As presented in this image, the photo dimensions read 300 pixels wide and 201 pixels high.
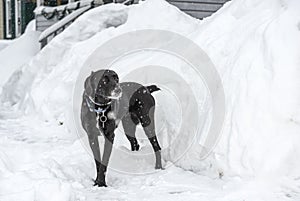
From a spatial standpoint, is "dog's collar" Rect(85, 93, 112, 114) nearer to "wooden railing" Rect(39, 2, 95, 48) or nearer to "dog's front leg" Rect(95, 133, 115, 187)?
"dog's front leg" Rect(95, 133, 115, 187)

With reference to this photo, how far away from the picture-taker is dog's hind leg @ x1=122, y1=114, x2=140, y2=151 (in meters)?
5.62

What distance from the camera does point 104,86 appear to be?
4734 millimetres

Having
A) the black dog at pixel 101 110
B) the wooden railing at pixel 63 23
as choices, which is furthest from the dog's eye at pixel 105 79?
the wooden railing at pixel 63 23

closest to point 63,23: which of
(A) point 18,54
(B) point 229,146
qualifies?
(A) point 18,54

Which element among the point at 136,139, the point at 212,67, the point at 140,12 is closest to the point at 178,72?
the point at 212,67

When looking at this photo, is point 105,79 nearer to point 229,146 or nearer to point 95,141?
point 95,141

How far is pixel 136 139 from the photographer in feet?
20.0

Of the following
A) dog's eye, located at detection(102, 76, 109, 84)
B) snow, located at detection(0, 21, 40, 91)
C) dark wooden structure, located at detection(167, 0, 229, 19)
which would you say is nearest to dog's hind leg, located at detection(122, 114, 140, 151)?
dog's eye, located at detection(102, 76, 109, 84)

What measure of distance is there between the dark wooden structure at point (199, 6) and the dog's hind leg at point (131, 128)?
5.92 meters

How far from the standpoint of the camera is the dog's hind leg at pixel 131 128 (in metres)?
5.62

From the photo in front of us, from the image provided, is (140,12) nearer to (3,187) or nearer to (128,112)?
(128,112)

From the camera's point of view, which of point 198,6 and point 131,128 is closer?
point 131,128

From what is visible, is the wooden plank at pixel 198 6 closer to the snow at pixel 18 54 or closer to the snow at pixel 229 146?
the snow at pixel 229 146

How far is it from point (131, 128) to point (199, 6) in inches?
238
